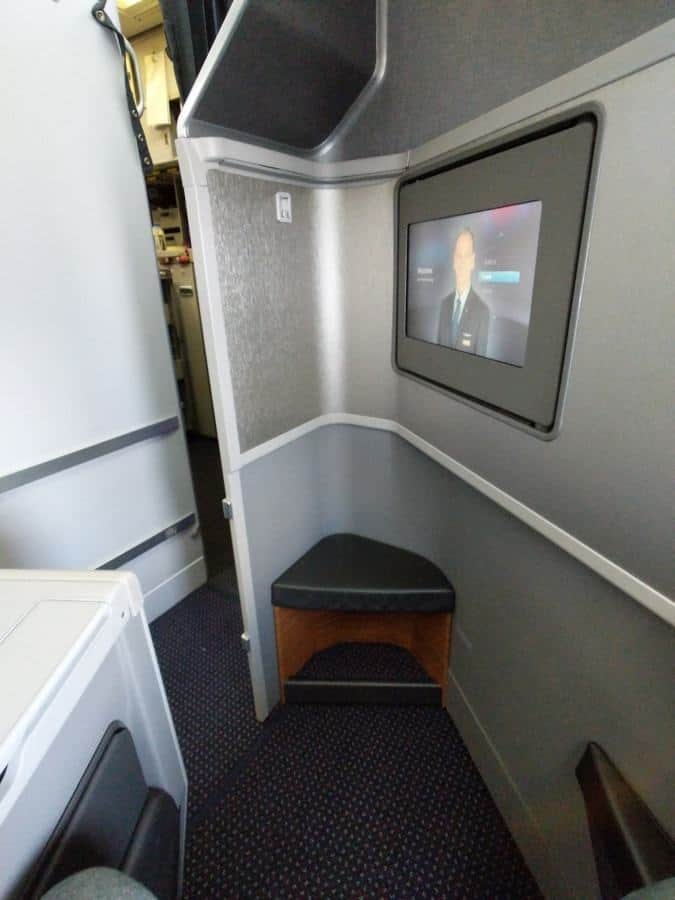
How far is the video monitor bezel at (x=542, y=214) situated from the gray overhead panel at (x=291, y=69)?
0.97 feet

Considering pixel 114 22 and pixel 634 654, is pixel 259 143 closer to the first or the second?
pixel 114 22

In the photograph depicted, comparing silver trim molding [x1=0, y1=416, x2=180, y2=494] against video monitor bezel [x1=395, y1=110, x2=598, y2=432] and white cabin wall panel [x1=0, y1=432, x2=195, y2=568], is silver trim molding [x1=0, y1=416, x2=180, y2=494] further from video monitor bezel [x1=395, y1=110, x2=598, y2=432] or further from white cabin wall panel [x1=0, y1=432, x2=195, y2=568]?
video monitor bezel [x1=395, y1=110, x2=598, y2=432]

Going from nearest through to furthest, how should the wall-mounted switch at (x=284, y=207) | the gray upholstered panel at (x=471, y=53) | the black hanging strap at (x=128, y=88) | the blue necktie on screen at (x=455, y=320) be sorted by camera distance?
1. the gray upholstered panel at (x=471, y=53)
2. the blue necktie on screen at (x=455, y=320)
3. the wall-mounted switch at (x=284, y=207)
4. the black hanging strap at (x=128, y=88)

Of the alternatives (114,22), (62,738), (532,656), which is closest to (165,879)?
(62,738)

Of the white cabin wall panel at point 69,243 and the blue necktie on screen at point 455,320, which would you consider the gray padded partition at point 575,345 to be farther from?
the white cabin wall panel at point 69,243

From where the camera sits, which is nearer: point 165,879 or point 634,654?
point 634,654

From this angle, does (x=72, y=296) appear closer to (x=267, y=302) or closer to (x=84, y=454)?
(x=84, y=454)

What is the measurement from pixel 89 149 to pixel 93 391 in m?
0.69

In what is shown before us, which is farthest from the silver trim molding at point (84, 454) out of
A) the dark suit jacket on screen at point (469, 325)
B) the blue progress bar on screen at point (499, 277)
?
the blue progress bar on screen at point (499, 277)

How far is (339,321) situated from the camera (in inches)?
50.1

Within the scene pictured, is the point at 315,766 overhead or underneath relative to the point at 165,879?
underneath

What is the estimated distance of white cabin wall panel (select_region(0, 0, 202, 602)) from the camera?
45.3 inches

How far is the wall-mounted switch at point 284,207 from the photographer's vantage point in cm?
105

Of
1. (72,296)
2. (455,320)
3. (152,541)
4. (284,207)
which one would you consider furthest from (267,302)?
(152,541)
